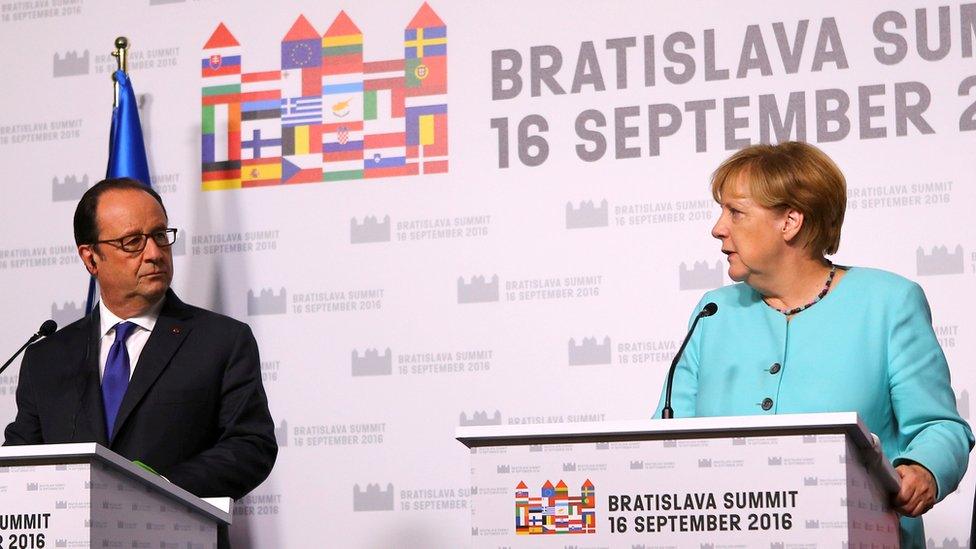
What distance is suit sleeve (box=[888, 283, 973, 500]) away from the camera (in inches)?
121

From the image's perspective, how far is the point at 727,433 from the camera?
8.54 ft

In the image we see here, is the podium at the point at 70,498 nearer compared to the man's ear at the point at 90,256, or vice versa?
the podium at the point at 70,498

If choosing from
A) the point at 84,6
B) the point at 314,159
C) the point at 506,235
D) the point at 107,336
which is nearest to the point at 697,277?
the point at 506,235

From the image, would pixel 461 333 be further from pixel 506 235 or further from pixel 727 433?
pixel 727 433

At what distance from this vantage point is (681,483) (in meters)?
2.63

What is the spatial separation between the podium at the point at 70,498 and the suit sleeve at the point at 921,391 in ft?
5.40

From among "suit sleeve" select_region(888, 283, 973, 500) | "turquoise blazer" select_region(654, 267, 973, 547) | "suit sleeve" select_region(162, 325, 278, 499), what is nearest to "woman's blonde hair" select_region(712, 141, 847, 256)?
"turquoise blazer" select_region(654, 267, 973, 547)

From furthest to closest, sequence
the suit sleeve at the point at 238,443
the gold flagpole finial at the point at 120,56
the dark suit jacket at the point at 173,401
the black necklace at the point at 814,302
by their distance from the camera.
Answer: the gold flagpole finial at the point at 120,56 → the dark suit jacket at the point at 173,401 → the suit sleeve at the point at 238,443 → the black necklace at the point at 814,302

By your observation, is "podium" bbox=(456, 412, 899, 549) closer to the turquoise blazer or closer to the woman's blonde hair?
the turquoise blazer

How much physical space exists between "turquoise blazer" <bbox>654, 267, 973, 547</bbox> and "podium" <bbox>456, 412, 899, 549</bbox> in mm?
423

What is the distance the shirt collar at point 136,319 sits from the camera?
4.19m

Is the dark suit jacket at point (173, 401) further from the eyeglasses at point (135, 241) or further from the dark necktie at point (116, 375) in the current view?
the eyeglasses at point (135, 241)

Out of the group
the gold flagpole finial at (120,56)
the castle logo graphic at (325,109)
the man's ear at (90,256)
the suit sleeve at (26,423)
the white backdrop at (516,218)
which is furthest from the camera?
the gold flagpole finial at (120,56)

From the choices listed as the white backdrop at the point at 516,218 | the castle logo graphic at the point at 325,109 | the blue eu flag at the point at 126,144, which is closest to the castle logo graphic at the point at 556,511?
the white backdrop at the point at 516,218
